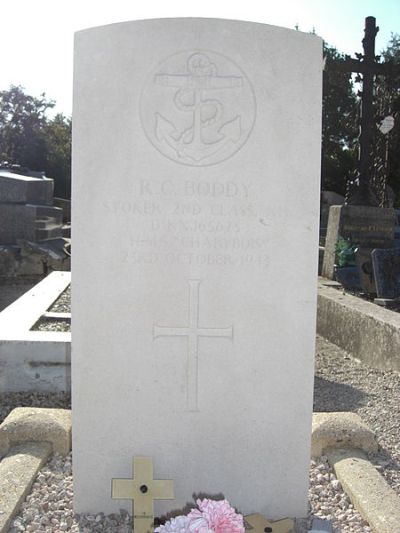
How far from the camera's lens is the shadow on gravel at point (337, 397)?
4.37 m

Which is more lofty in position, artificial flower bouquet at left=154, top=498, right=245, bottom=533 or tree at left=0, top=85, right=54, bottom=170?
tree at left=0, top=85, right=54, bottom=170

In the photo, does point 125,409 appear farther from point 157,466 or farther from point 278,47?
point 278,47

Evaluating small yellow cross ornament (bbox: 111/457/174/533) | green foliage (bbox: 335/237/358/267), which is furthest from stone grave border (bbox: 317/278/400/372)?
small yellow cross ornament (bbox: 111/457/174/533)

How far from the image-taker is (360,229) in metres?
9.12

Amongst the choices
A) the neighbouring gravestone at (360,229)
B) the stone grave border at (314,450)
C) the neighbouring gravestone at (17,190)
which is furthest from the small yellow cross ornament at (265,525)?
the neighbouring gravestone at (17,190)

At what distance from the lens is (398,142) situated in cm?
2534

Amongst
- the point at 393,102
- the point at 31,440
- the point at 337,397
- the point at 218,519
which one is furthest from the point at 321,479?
the point at 393,102

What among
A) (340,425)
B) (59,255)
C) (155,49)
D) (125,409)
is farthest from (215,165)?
(59,255)

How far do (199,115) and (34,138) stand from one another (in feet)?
83.8

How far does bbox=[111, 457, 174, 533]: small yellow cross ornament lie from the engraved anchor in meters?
1.28

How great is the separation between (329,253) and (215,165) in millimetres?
6832

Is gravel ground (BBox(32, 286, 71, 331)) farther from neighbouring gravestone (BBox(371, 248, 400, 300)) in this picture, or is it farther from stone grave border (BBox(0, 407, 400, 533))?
neighbouring gravestone (BBox(371, 248, 400, 300))

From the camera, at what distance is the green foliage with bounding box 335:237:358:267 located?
343 inches

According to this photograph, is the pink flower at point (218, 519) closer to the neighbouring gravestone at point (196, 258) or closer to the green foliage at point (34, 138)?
the neighbouring gravestone at point (196, 258)
